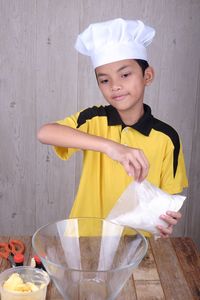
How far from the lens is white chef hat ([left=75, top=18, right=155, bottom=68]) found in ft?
3.76

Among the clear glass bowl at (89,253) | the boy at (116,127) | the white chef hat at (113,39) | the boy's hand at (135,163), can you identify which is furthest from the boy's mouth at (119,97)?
the clear glass bowl at (89,253)

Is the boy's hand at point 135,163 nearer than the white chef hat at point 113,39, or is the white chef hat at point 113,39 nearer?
the boy's hand at point 135,163

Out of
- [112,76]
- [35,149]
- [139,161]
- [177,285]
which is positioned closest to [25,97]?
[35,149]

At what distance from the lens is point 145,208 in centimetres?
92

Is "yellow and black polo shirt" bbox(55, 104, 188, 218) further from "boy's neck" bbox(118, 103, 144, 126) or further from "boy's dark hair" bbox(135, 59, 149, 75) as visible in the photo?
"boy's dark hair" bbox(135, 59, 149, 75)

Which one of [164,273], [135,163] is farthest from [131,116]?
[164,273]

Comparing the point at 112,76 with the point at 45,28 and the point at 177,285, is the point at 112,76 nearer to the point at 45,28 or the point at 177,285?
the point at 177,285

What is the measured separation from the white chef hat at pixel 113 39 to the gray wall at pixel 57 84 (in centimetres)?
81

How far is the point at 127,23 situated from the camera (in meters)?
1.15

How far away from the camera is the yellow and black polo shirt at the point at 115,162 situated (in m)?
1.28

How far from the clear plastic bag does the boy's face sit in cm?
33

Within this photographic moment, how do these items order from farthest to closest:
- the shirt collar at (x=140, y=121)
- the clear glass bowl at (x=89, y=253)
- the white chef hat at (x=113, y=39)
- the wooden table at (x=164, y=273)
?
the shirt collar at (x=140, y=121) → the white chef hat at (x=113, y=39) → the wooden table at (x=164, y=273) → the clear glass bowl at (x=89, y=253)

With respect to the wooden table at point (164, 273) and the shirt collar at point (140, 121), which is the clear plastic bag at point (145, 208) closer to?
the wooden table at point (164, 273)

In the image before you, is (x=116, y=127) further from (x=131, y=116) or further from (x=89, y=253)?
(x=89, y=253)
